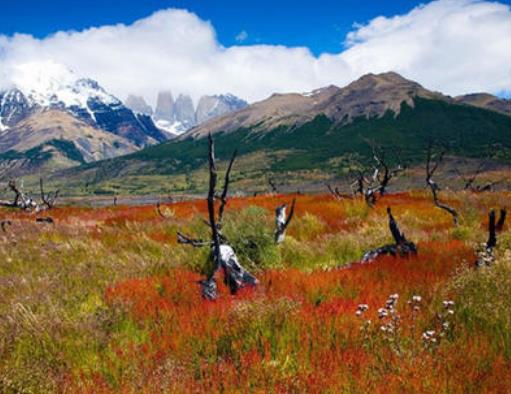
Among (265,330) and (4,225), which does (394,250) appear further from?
(4,225)

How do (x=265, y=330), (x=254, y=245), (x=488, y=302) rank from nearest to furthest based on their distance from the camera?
1. (x=265, y=330)
2. (x=488, y=302)
3. (x=254, y=245)

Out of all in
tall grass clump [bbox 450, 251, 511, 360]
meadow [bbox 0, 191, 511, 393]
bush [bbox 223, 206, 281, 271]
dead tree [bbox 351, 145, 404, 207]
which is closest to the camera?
meadow [bbox 0, 191, 511, 393]

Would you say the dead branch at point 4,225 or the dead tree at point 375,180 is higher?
the dead tree at point 375,180

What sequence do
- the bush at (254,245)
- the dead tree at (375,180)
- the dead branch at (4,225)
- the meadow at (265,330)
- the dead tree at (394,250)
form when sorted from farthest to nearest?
the dead tree at (375,180) → the dead branch at (4,225) → the bush at (254,245) → the dead tree at (394,250) → the meadow at (265,330)

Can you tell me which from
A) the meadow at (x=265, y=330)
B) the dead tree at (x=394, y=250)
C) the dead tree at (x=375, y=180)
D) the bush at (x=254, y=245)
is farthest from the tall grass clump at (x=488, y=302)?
the dead tree at (x=375, y=180)

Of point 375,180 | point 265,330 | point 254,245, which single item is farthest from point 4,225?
point 375,180

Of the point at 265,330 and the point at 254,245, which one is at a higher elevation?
the point at 254,245

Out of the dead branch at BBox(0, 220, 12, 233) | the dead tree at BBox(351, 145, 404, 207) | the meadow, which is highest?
the dead tree at BBox(351, 145, 404, 207)

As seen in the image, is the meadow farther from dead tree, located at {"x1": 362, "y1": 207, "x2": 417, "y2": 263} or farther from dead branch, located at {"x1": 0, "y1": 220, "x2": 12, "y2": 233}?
dead branch, located at {"x1": 0, "y1": 220, "x2": 12, "y2": 233}

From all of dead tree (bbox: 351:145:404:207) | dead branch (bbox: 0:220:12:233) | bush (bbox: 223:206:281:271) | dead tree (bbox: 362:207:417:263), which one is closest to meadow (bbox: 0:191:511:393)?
bush (bbox: 223:206:281:271)

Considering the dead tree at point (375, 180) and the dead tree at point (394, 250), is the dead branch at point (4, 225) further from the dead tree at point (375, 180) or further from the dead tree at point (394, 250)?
the dead tree at point (375, 180)

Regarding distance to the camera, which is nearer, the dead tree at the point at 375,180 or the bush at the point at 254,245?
the bush at the point at 254,245

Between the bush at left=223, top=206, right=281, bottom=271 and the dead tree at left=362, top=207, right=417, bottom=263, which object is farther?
the bush at left=223, top=206, right=281, bottom=271

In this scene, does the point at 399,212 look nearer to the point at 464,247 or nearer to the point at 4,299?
the point at 464,247
